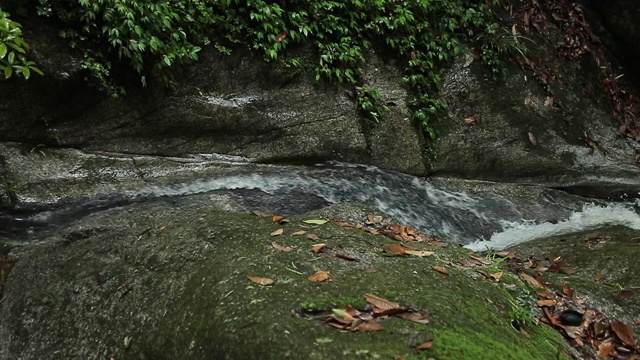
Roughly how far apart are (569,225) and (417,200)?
2.26 m

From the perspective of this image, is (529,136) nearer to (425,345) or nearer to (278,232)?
(278,232)

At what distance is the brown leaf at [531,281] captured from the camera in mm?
4125

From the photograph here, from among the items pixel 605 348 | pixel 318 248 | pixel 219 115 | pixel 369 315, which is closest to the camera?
pixel 369 315

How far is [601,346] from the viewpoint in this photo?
11.8 feet

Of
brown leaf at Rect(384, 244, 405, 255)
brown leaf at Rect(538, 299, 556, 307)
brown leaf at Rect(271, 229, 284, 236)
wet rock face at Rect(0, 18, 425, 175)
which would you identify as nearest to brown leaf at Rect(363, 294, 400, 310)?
brown leaf at Rect(384, 244, 405, 255)

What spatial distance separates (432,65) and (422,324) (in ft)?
21.3

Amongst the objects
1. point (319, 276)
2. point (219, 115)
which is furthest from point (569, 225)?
point (319, 276)

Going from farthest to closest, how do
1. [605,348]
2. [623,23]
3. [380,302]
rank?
1. [623,23]
2. [605,348]
3. [380,302]

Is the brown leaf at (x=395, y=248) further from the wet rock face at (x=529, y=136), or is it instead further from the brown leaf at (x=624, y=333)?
the wet rock face at (x=529, y=136)

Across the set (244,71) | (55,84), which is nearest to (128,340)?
(55,84)

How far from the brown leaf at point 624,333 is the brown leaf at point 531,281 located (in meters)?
0.59

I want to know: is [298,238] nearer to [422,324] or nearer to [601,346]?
[422,324]

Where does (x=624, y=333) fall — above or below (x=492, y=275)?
below

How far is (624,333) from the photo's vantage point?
3730mm
